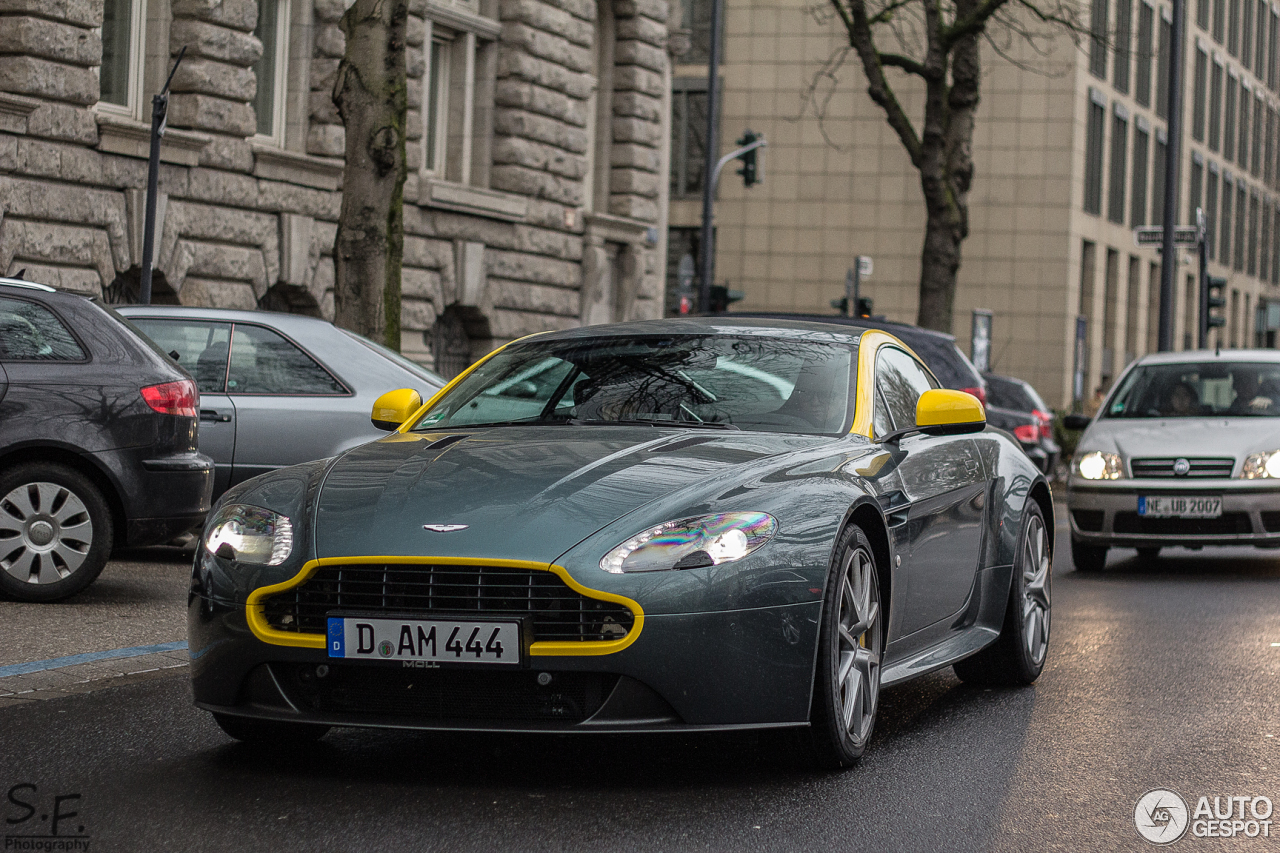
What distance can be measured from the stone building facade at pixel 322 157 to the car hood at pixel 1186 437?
7.01 meters

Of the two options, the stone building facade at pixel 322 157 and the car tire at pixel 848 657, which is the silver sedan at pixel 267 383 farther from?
the car tire at pixel 848 657

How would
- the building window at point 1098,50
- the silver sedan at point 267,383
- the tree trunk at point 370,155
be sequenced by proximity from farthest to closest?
the building window at point 1098,50 < the tree trunk at point 370,155 < the silver sedan at point 267,383

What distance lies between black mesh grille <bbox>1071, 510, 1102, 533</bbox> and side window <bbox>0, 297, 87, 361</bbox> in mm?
7057

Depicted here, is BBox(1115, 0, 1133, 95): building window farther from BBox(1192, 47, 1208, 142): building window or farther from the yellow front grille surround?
the yellow front grille surround

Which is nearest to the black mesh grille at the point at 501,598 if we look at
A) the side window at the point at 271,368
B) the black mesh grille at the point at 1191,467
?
the side window at the point at 271,368

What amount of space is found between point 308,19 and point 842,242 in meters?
30.6

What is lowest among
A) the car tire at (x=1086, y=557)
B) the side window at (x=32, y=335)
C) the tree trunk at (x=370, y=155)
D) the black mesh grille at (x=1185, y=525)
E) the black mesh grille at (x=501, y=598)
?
the car tire at (x=1086, y=557)

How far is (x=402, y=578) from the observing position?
16.1 feet

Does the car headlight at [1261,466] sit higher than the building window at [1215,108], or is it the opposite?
the building window at [1215,108]

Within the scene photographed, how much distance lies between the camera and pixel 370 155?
14.6 m

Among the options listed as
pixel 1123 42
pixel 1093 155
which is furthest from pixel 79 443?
pixel 1123 42

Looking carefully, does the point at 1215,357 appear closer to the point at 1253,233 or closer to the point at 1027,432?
the point at 1027,432

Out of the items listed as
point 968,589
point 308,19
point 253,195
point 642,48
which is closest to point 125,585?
point 968,589

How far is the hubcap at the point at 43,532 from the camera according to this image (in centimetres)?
880
